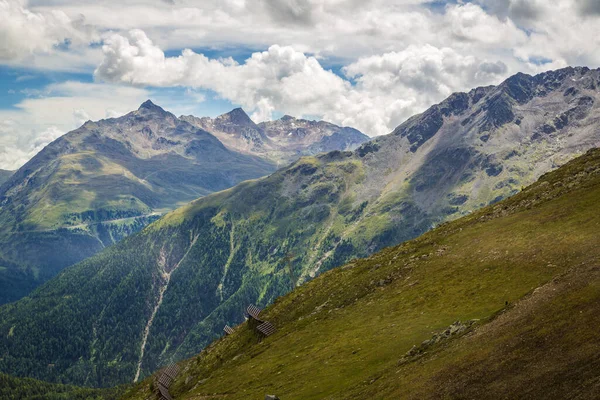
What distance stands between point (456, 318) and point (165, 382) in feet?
189

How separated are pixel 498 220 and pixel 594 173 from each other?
18.9 metres

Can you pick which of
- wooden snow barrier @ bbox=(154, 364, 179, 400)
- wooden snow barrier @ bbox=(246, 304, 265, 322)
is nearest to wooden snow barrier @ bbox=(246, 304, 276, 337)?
wooden snow barrier @ bbox=(246, 304, 265, 322)

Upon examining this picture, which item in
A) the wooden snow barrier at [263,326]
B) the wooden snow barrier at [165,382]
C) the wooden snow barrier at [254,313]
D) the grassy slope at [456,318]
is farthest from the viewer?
the wooden snow barrier at [254,313]

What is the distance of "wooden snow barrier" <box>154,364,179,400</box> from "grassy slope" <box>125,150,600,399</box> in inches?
95.7

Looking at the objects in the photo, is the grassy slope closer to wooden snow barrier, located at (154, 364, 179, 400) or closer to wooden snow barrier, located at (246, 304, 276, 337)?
wooden snow barrier, located at (154, 364, 179, 400)

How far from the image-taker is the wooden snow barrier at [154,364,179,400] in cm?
7608

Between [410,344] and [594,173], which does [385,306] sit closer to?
[410,344]

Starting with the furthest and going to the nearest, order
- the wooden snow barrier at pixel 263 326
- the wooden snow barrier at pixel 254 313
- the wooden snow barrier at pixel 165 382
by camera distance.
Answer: the wooden snow barrier at pixel 254 313 < the wooden snow barrier at pixel 263 326 < the wooden snow barrier at pixel 165 382

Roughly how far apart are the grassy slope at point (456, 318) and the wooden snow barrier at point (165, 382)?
243 cm

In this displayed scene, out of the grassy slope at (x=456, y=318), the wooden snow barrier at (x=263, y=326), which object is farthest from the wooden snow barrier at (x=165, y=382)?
the wooden snow barrier at (x=263, y=326)

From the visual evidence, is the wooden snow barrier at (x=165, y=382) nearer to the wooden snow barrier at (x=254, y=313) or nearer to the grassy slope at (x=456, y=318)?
the grassy slope at (x=456, y=318)

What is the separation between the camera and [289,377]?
187 ft

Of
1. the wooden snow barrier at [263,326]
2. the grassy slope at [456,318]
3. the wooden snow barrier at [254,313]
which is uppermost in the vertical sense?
the grassy slope at [456,318]

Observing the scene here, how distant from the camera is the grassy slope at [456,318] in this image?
106 feet
